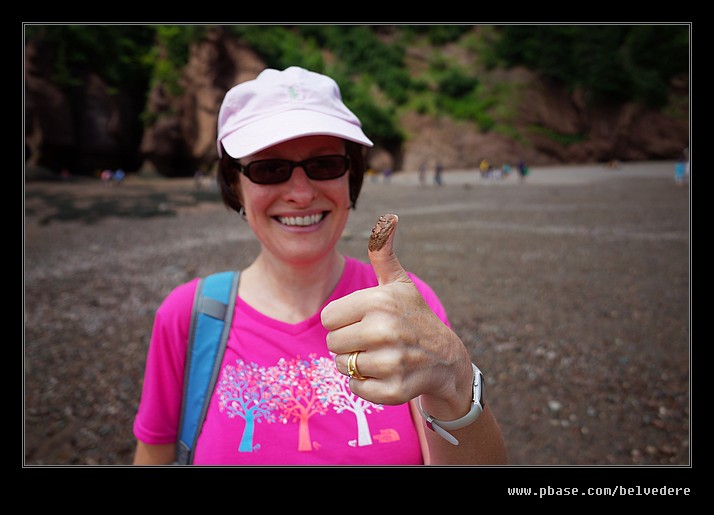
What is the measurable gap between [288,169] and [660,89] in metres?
31.3

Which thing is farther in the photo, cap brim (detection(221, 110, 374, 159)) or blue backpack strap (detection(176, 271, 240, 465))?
blue backpack strap (detection(176, 271, 240, 465))

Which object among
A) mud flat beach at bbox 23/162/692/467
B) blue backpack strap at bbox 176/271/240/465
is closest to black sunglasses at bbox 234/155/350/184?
blue backpack strap at bbox 176/271/240/465

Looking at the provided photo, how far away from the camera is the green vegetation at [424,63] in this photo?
69.0 ft

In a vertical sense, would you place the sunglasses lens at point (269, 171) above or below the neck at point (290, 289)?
above

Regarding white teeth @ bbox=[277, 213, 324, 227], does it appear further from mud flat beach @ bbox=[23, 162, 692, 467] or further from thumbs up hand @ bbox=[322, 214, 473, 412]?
mud flat beach @ bbox=[23, 162, 692, 467]

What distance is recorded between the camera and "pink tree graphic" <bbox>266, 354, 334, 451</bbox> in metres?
1.26

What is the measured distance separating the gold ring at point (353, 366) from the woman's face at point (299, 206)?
20.2 inches

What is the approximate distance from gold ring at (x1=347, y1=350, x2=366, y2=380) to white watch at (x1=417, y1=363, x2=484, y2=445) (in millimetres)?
231

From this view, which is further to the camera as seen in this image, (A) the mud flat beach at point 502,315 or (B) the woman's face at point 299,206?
(A) the mud flat beach at point 502,315

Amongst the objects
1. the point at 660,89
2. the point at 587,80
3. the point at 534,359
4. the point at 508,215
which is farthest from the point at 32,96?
the point at 660,89

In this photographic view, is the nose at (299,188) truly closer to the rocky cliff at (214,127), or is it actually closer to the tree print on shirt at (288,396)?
the tree print on shirt at (288,396)

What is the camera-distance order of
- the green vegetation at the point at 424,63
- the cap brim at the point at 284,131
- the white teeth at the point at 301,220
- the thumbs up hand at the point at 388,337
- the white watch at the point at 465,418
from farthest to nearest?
the green vegetation at the point at 424,63 → the white teeth at the point at 301,220 → the cap brim at the point at 284,131 → the white watch at the point at 465,418 → the thumbs up hand at the point at 388,337

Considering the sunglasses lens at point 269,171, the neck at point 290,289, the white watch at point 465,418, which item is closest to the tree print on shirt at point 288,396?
the neck at point 290,289
